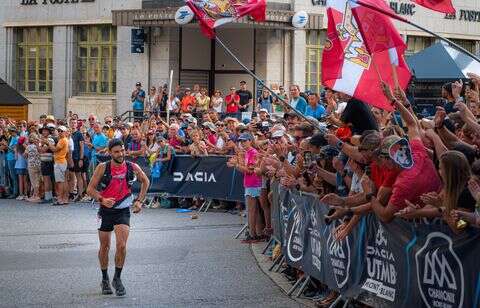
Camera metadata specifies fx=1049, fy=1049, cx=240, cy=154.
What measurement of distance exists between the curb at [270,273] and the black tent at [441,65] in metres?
6.30

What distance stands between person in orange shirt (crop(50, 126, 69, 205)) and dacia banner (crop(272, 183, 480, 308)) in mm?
13101

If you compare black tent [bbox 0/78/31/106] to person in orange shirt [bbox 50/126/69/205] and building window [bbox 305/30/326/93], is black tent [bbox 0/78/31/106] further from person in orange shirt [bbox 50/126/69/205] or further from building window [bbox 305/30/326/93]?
person in orange shirt [bbox 50/126/69/205]

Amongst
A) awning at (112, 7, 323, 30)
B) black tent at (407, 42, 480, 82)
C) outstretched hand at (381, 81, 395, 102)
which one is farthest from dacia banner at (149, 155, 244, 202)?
outstretched hand at (381, 81, 395, 102)

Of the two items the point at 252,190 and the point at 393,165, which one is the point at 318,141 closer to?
the point at 393,165

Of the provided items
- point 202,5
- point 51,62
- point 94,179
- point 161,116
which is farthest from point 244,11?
point 51,62

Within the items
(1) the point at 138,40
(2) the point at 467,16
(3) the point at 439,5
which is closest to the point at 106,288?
(3) the point at 439,5

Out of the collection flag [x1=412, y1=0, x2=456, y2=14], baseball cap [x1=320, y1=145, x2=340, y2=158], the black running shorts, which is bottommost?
the black running shorts

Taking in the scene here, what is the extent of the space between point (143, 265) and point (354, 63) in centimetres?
475

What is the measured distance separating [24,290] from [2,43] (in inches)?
1136

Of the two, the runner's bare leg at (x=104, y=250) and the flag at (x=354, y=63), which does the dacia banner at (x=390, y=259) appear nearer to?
the flag at (x=354, y=63)

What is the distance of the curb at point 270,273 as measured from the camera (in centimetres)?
1170

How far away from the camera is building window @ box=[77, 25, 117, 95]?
123ft

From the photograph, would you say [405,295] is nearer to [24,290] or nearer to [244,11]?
[24,290]

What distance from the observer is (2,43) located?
40.0 metres
